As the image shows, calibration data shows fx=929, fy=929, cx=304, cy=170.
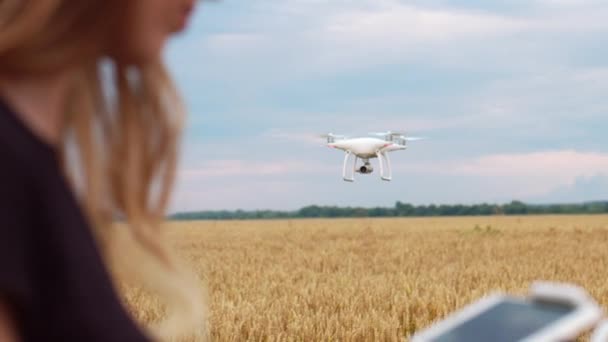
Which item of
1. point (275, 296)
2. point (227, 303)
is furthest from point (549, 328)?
point (275, 296)

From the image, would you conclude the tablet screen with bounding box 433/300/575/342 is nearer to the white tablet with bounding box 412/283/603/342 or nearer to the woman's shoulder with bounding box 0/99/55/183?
the white tablet with bounding box 412/283/603/342

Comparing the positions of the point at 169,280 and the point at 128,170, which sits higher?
the point at 128,170

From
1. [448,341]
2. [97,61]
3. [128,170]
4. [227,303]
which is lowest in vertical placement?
[227,303]

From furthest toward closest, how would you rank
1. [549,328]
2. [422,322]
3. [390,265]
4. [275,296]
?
[390,265] < [275,296] < [422,322] < [549,328]

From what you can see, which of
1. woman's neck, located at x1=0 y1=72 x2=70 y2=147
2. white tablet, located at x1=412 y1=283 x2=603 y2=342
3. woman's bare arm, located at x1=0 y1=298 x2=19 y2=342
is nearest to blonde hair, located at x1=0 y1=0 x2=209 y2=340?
woman's neck, located at x1=0 y1=72 x2=70 y2=147

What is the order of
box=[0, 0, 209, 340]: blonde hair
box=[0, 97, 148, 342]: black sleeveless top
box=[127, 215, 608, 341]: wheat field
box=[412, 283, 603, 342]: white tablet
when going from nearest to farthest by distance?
box=[0, 97, 148, 342]: black sleeveless top
box=[0, 0, 209, 340]: blonde hair
box=[412, 283, 603, 342]: white tablet
box=[127, 215, 608, 341]: wheat field

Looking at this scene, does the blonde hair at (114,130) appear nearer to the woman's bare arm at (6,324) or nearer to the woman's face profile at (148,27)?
the woman's face profile at (148,27)

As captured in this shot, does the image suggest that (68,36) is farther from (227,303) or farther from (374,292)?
(374,292)
